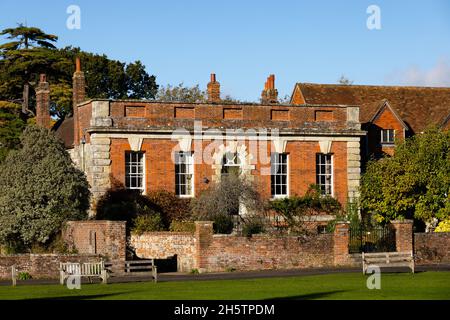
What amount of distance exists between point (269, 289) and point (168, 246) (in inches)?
424

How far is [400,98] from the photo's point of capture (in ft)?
188

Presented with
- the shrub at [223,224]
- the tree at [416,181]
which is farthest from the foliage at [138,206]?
the tree at [416,181]

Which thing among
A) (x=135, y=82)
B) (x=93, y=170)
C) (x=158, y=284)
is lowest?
(x=158, y=284)

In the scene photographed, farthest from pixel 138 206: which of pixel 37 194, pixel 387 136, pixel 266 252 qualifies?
pixel 387 136

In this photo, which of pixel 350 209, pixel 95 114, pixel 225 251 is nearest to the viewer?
pixel 225 251

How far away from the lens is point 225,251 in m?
37.7

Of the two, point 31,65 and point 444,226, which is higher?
point 31,65

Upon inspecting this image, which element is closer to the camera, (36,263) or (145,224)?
(36,263)

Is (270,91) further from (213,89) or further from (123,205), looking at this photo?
(123,205)

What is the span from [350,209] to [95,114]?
11.6 m

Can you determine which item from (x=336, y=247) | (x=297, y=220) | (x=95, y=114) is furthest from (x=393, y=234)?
(x=95, y=114)

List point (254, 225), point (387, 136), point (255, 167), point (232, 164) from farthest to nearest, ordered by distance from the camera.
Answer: point (387, 136)
point (255, 167)
point (232, 164)
point (254, 225)
